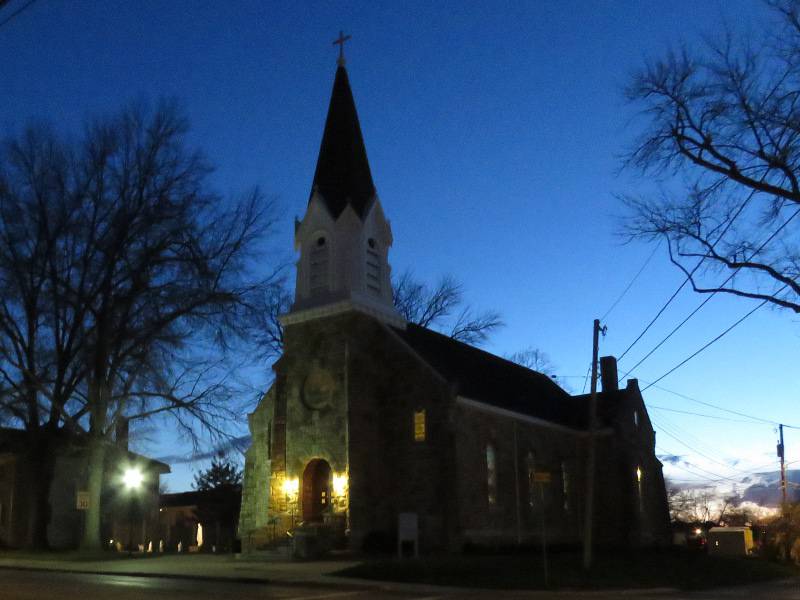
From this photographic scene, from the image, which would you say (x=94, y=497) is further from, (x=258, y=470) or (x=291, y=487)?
(x=291, y=487)

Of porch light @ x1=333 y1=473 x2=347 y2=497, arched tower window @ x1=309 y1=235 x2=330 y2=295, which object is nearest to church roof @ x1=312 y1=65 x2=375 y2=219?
arched tower window @ x1=309 y1=235 x2=330 y2=295

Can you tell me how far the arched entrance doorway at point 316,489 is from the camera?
1272 inches

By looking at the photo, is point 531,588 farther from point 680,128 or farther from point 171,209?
point 171,209

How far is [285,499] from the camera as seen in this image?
32.5 metres

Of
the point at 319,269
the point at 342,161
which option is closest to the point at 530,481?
the point at 319,269

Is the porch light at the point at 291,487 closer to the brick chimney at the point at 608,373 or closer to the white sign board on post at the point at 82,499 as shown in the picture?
the white sign board on post at the point at 82,499

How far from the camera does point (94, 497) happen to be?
108ft

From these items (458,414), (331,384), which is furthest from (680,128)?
(331,384)

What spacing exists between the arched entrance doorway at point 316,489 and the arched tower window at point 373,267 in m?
7.43

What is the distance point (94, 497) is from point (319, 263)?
1290 cm

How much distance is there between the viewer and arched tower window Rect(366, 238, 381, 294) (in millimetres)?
34656

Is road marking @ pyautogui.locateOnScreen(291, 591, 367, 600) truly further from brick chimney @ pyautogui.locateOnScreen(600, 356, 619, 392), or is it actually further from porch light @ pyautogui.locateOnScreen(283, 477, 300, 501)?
brick chimney @ pyautogui.locateOnScreen(600, 356, 619, 392)

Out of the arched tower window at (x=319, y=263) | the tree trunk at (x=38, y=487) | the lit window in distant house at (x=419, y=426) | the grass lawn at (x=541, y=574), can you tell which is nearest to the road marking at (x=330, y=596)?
the grass lawn at (x=541, y=574)

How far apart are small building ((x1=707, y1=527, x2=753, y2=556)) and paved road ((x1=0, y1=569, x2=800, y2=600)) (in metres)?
19.1
